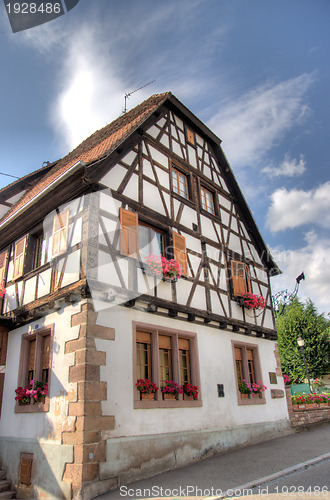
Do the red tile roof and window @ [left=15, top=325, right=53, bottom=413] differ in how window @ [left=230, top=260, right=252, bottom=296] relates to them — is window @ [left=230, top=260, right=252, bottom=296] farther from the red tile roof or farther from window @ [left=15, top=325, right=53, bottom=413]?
window @ [left=15, top=325, right=53, bottom=413]

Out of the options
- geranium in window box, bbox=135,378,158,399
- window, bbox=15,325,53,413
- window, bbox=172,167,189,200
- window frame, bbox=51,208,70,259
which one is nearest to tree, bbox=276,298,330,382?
window, bbox=172,167,189,200

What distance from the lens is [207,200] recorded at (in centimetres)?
1259

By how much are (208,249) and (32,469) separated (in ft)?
22.4

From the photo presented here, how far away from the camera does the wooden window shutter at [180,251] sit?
10021mm

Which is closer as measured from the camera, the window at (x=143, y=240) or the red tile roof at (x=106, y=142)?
the window at (x=143, y=240)

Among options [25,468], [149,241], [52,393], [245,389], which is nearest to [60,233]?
[149,241]

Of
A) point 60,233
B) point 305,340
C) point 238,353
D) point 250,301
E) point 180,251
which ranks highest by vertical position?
point 305,340

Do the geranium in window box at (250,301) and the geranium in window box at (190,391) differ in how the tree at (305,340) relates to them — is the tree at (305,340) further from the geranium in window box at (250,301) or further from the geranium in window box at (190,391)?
the geranium in window box at (190,391)

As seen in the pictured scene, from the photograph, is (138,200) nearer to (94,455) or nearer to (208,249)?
(208,249)

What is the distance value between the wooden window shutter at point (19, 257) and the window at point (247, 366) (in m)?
6.07

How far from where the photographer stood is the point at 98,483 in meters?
6.56

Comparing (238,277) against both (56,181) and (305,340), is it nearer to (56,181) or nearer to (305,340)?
(56,181)

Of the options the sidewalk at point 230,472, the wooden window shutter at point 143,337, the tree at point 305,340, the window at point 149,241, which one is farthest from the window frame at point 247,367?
the tree at point 305,340

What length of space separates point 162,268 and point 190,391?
2849mm
